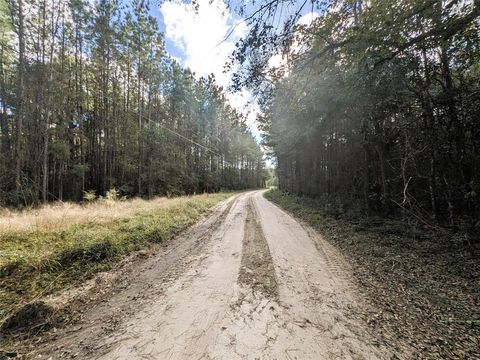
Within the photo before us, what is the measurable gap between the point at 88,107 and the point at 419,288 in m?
22.4

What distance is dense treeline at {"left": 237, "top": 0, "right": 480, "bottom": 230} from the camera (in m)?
4.04

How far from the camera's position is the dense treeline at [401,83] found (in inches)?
159

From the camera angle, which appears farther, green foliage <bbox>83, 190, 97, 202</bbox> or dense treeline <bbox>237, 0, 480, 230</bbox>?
green foliage <bbox>83, 190, 97, 202</bbox>

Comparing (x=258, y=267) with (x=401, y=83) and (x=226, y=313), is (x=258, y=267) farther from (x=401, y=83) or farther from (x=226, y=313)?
(x=401, y=83)

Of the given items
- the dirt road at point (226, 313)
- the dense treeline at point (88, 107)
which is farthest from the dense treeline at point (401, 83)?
the dirt road at point (226, 313)

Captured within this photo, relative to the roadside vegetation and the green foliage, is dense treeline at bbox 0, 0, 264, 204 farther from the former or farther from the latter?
the roadside vegetation

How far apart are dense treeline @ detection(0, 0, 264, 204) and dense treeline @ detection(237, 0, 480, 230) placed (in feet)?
8.51

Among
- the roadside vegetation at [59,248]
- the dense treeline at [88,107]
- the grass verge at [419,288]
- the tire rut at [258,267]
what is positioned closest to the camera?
the grass verge at [419,288]

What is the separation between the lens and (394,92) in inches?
253

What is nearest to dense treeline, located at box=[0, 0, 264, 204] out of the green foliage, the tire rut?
the green foliage

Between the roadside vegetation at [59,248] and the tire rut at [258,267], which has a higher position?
the roadside vegetation at [59,248]

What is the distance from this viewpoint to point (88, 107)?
17.9 m

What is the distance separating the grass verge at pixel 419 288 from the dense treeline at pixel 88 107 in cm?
525

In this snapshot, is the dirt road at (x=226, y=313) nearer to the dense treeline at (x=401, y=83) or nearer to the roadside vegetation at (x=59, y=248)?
the roadside vegetation at (x=59, y=248)
